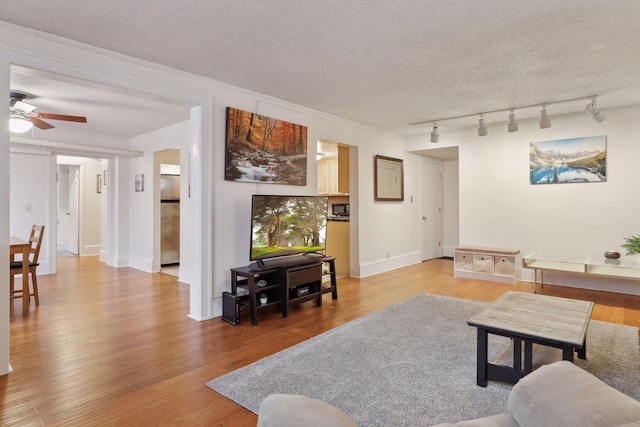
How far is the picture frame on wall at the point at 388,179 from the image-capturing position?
6066 mm

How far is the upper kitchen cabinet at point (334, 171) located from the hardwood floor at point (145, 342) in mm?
1672

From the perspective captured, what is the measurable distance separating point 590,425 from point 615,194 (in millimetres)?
5346

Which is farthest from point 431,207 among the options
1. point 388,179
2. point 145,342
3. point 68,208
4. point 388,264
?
point 68,208

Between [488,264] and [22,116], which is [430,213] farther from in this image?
[22,116]

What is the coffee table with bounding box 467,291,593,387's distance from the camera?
2064mm

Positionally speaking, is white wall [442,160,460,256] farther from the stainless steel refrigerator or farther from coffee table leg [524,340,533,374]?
coffee table leg [524,340,533,374]

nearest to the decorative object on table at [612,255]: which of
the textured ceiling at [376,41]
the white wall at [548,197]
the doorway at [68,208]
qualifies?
the white wall at [548,197]

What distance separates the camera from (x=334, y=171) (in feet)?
21.7

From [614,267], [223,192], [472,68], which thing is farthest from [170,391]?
[614,267]

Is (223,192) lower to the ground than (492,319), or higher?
higher

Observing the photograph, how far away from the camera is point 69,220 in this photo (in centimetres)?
904

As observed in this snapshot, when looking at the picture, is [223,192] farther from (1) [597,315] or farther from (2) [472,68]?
(1) [597,315]

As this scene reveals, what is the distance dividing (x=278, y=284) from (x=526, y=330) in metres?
2.42

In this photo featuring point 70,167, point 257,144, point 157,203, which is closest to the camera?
point 257,144
